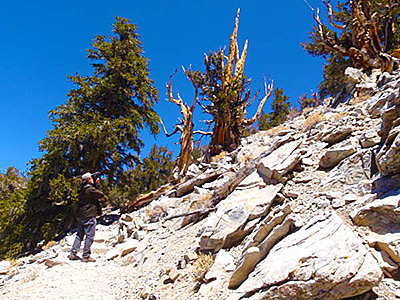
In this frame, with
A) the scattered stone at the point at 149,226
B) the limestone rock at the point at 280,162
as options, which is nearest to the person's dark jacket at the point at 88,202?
the scattered stone at the point at 149,226

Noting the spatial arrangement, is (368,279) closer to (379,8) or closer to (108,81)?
(108,81)

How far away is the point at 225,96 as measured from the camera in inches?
528

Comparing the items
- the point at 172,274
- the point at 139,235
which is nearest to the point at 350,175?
the point at 172,274

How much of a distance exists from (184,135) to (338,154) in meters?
9.21

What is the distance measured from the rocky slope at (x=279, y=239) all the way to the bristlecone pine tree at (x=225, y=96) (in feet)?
22.8

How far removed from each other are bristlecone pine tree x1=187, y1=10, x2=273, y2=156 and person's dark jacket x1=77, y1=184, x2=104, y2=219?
26.7 feet

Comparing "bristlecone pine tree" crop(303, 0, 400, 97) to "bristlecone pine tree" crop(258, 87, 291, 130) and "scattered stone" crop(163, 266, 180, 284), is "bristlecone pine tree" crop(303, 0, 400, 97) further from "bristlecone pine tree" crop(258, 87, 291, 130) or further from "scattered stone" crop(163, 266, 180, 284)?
"scattered stone" crop(163, 266, 180, 284)

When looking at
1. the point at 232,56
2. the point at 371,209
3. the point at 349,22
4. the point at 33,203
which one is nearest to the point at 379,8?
the point at 349,22

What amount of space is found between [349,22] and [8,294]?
1895 centimetres

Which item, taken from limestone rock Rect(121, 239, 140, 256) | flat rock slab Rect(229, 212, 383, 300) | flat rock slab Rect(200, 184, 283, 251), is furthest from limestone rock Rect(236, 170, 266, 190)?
limestone rock Rect(121, 239, 140, 256)

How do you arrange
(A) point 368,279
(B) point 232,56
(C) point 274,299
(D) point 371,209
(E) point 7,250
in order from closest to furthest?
(A) point 368,279
(C) point 274,299
(D) point 371,209
(E) point 7,250
(B) point 232,56

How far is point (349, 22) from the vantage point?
15.5 meters

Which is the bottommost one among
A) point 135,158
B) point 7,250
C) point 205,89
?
point 7,250

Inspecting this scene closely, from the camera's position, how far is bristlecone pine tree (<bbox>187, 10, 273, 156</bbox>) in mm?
13680
